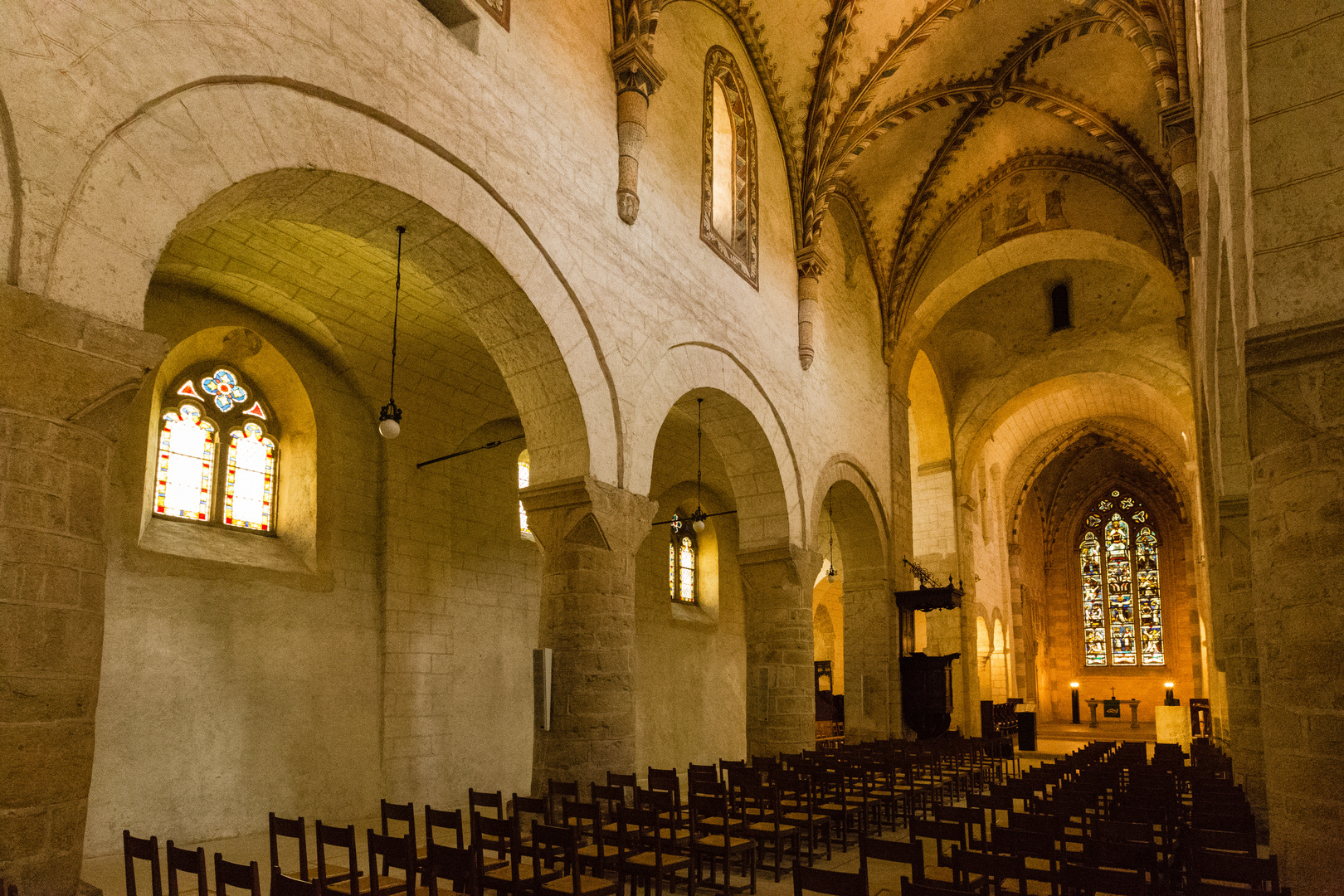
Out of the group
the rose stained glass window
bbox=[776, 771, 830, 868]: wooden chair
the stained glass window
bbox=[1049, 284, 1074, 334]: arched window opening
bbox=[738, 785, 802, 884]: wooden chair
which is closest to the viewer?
bbox=[738, 785, 802, 884]: wooden chair

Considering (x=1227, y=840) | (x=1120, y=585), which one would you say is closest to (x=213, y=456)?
(x=1227, y=840)

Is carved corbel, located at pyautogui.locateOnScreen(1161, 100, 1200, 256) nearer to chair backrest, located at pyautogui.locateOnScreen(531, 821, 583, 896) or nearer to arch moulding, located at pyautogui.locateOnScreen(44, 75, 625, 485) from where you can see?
arch moulding, located at pyautogui.locateOnScreen(44, 75, 625, 485)

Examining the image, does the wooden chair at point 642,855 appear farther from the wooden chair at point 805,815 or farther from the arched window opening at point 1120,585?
the arched window opening at point 1120,585

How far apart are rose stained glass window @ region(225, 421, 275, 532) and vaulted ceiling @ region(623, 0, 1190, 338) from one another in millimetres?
6021

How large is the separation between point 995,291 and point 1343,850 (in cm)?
1893

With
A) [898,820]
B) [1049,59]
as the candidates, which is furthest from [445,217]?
[1049,59]

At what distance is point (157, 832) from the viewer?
9344mm

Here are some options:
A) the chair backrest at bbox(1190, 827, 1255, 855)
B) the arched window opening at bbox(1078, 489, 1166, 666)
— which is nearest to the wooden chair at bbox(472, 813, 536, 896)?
the chair backrest at bbox(1190, 827, 1255, 855)

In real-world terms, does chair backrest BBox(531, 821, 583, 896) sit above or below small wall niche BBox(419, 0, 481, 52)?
below

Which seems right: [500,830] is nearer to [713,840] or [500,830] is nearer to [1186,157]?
[713,840]

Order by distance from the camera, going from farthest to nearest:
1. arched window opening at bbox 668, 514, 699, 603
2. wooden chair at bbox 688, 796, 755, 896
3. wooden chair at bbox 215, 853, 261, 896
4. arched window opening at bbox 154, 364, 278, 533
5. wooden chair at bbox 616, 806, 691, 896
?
1. arched window opening at bbox 668, 514, 699, 603
2. arched window opening at bbox 154, 364, 278, 533
3. wooden chair at bbox 688, 796, 755, 896
4. wooden chair at bbox 616, 806, 691, 896
5. wooden chair at bbox 215, 853, 261, 896

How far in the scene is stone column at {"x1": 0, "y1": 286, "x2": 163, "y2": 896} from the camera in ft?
14.8

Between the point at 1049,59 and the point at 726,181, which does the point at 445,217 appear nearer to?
the point at 726,181

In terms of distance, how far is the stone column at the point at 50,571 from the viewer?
452cm
